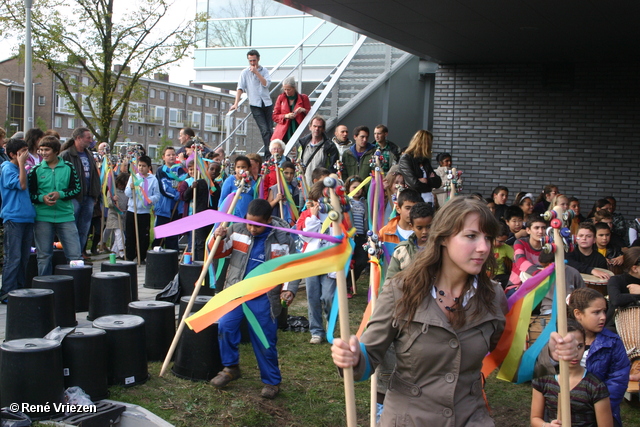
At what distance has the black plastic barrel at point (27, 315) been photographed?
21.1ft

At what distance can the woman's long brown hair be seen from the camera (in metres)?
2.78

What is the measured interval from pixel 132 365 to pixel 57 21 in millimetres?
19077

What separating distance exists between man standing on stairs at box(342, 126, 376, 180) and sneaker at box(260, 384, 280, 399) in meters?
5.75

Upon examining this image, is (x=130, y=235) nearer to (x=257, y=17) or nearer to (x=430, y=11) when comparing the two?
(x=430, y=11)

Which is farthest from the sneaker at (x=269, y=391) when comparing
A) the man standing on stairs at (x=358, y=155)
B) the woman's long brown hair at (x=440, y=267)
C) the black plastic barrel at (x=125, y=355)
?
the man standing on stairs at (x=358, y=155)

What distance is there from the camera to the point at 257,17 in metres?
21.4

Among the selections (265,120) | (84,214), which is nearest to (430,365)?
(84,214)

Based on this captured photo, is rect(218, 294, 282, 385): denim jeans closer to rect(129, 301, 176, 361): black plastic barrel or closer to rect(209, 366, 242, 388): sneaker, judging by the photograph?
rect(209, 366, 242, 388): sneaker

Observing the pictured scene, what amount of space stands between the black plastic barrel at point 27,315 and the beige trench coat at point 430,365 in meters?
4.71

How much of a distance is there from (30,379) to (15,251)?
3820 mm

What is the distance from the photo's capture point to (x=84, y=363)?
17.9ft

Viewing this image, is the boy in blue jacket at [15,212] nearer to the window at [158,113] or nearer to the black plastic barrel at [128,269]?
the black plastic barrel at [128,269]

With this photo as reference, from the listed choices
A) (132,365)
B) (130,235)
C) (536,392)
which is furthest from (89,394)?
(130,235)

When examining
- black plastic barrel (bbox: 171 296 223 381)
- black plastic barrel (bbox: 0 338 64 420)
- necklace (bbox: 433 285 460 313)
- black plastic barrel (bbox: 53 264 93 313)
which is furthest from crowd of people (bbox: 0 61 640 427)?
black plastic barrel (bbox: 0 338 64 420)
